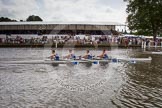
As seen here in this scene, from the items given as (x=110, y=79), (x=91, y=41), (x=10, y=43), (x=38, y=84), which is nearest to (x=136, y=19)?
(x=91, y=41)

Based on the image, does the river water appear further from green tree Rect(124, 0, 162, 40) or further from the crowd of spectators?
green tree Rect(124, 0, 162, 40)

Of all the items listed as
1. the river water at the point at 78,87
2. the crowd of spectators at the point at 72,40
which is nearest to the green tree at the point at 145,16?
the crowd of spectators at the point at 72,40

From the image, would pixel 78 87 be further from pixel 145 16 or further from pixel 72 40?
pixel 145 16

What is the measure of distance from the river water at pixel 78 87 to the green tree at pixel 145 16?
3720 cm

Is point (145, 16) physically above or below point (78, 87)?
above

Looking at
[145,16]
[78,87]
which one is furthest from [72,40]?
[78,87]

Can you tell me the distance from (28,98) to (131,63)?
21.4 metres

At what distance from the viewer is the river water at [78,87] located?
18.0 meters

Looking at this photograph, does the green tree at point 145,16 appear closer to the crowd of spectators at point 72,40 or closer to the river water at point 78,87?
the crowd of spectators at point 72,40

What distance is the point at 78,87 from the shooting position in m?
22.4

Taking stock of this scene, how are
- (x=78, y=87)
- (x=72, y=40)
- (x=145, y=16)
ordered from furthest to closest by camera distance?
(x=145, y=16) < (x=72, y=40) < (x=78, y=87)

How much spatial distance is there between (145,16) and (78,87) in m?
49.0

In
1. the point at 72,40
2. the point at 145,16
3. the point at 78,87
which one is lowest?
the point at 78,87

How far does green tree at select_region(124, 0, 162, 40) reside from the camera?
67938 millimetres
